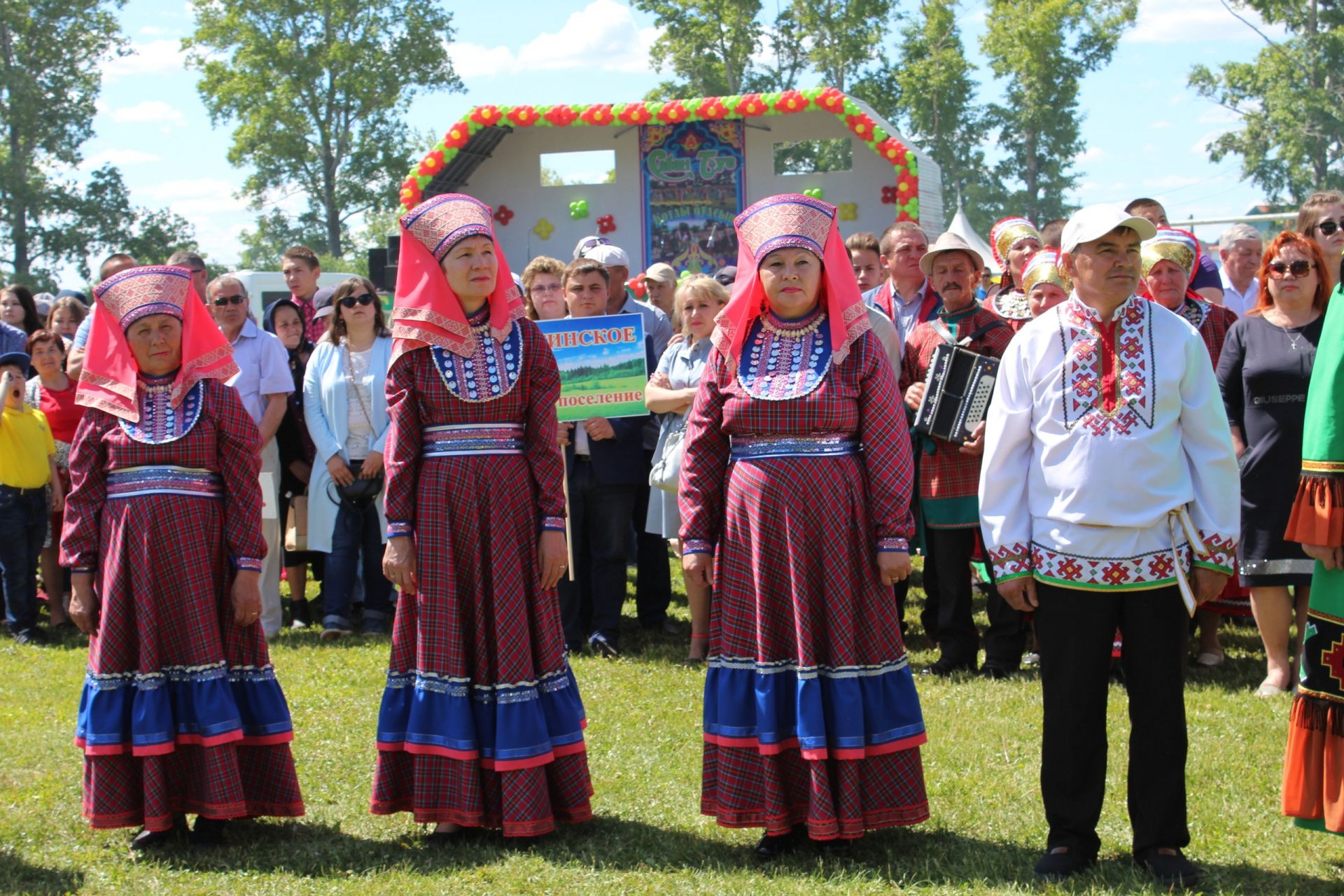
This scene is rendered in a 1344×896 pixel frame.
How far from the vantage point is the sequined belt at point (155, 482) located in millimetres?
5137

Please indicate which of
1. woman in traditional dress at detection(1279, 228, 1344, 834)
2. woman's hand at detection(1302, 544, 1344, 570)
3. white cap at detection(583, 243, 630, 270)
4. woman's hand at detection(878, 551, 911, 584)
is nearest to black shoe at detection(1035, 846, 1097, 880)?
woman in traditional dress at detection(1279, 228, 1344, 834)

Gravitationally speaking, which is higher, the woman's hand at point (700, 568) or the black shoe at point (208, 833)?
the woman's hand at point (700, 568)

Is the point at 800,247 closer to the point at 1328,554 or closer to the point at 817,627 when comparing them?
the point at 817,627

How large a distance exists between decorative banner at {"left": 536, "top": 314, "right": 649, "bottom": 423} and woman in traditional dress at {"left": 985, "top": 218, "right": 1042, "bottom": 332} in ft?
6.78

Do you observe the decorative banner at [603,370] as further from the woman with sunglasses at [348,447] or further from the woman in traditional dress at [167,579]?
the woman in traditional dress at [167,579]

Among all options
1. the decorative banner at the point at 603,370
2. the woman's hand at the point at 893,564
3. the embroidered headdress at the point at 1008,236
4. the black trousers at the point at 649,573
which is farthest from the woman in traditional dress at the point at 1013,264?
the woman's hand at the point at 893,564

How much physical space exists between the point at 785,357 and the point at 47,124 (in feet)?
134

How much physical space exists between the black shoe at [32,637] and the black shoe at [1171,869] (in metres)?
7.72

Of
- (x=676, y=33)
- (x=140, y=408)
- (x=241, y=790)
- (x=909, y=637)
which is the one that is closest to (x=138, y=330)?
(x=140, y=408)

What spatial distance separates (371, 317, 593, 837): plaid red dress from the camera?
4930 mm

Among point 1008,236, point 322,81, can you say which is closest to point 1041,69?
point 322,81

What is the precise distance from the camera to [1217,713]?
641cm

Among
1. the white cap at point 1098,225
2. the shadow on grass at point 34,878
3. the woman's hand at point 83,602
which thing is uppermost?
the white cap at point 1098,225

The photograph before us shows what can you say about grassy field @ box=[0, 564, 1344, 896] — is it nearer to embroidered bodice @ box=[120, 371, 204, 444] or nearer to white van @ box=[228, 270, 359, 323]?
embroidered bodice @ box=[120, 371, 204, 444]
